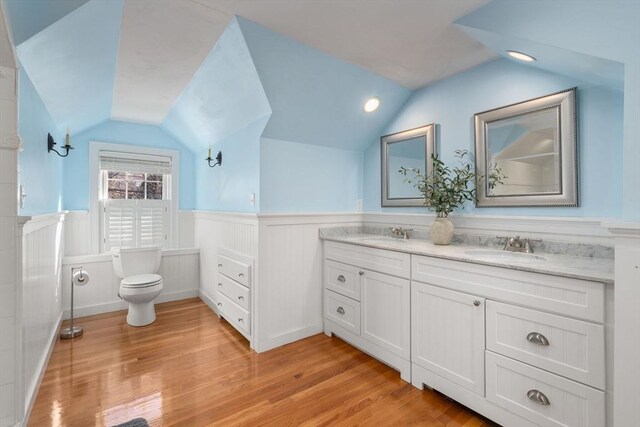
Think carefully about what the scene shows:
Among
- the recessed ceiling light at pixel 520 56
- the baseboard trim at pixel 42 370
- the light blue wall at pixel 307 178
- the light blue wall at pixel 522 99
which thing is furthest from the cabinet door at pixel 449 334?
the baseboard trim at pixel 42 370

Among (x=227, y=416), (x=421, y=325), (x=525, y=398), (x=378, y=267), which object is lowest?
(x=227, y=416)

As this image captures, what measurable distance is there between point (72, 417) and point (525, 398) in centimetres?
244

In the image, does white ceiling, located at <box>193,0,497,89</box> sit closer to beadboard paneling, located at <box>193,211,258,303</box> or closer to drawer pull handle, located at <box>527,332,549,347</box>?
beadboard paneling, located at <box>193,211,258,303</box>

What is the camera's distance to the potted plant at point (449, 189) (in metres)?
2.15

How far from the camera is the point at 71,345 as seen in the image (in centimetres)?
245

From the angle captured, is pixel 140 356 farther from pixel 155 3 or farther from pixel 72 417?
pixel 155 3

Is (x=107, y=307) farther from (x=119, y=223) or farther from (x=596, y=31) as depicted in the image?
(x=596, y=31)

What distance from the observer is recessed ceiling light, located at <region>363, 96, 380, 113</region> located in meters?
2.55

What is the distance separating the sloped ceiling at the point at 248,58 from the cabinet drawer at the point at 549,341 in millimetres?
1638

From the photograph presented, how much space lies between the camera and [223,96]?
2473 millimetres

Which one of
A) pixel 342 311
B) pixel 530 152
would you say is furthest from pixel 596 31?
pixel 342 311

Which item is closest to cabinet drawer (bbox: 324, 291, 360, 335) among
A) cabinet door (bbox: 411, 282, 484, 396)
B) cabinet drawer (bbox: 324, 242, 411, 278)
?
cabinet drawer (bbox: 324, 242, 411, 278)

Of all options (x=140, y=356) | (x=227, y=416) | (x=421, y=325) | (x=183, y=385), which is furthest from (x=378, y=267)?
(x=140, y=356)

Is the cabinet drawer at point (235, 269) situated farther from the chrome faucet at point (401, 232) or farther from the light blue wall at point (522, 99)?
the light blue wall at point (522, 99)
